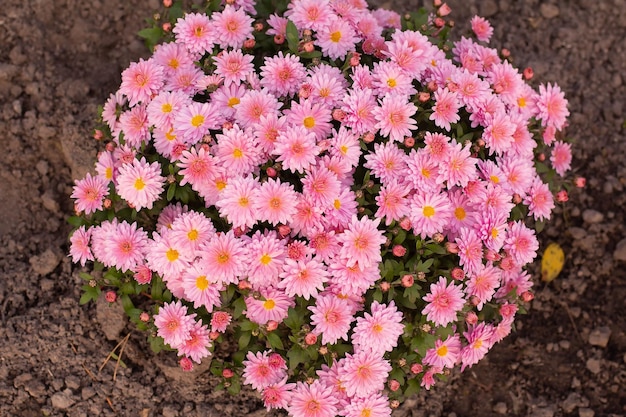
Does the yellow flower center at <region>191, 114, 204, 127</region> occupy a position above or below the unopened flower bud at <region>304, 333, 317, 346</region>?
above

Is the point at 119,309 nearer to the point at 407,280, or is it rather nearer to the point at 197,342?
the point at 197,342

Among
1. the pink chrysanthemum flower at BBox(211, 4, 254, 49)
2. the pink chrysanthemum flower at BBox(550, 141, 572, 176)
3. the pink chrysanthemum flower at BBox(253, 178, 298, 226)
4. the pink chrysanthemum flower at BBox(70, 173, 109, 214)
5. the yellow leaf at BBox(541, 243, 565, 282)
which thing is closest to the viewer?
the pink chrysanthemum flower at BBox(253, 178, 298, 226)

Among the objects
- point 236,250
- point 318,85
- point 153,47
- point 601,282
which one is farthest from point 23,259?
point 601,282

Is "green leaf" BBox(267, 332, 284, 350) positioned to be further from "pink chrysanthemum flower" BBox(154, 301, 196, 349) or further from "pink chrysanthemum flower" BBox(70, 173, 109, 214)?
"pink chrysanthemum flower" BBox(70, 173, 109, 214)

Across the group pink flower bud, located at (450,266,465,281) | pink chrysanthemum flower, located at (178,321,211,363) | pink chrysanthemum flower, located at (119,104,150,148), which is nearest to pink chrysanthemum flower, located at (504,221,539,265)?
pink flower bud, located at (450,266,465,281)

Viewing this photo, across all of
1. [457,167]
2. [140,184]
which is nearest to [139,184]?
[140,184]

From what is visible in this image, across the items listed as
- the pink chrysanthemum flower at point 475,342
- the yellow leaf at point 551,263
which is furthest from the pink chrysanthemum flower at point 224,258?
the yellow leaf at point 551,263
